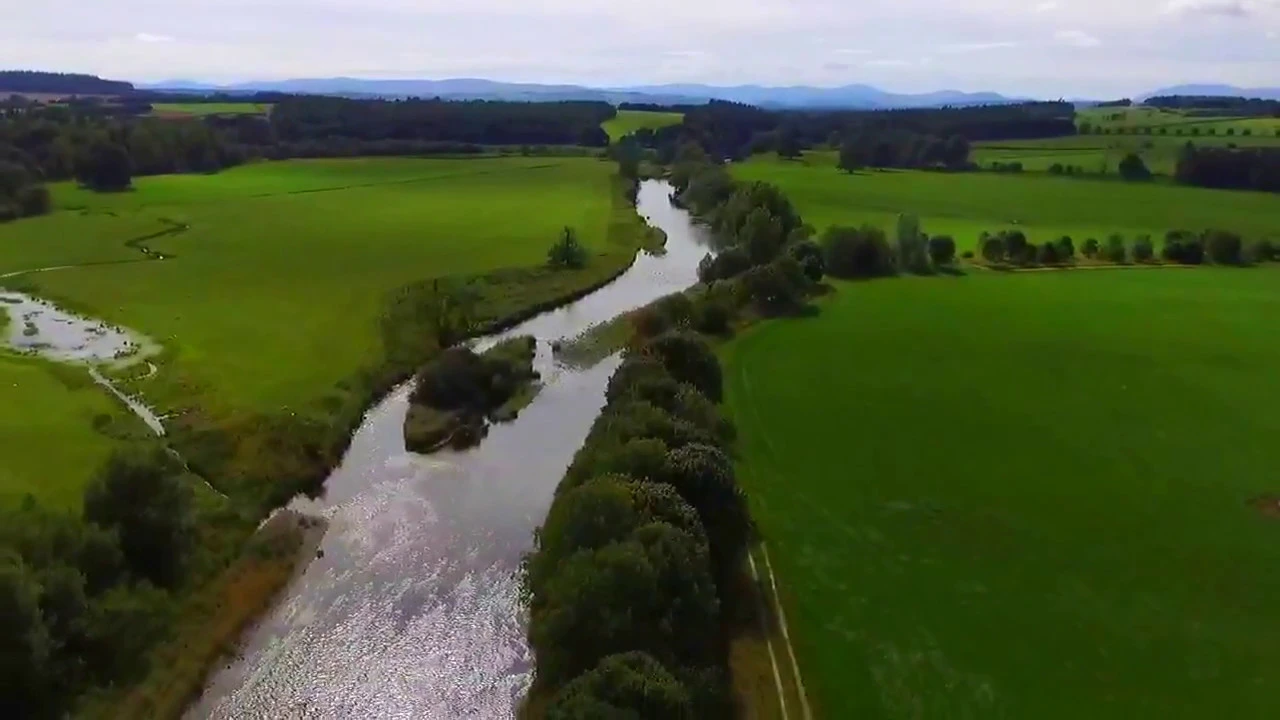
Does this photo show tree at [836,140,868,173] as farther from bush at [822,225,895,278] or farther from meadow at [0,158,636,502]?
bush at [822,225,895,278]

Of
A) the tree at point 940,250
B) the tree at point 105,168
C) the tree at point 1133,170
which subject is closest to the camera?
the tree at point 940,250

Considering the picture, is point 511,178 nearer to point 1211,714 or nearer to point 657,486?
point 657,486

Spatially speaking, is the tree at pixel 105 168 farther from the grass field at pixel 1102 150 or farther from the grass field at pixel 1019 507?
the grass field at pixel 1102 150

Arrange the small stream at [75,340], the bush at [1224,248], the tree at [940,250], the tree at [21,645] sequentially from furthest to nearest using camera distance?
the bush at [1224,248]
the tree at [940,250]
the small stream at [75,340]
the tree at [21,645]

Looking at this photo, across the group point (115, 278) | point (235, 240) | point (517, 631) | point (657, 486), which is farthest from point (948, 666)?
point (235, 240)

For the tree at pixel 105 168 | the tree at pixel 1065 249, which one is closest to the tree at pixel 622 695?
the tree at pixel 1065 249

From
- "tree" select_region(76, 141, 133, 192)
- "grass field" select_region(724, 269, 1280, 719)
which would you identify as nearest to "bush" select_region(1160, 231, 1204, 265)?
"grass field" select_region(724, 269, 1280, 719)
